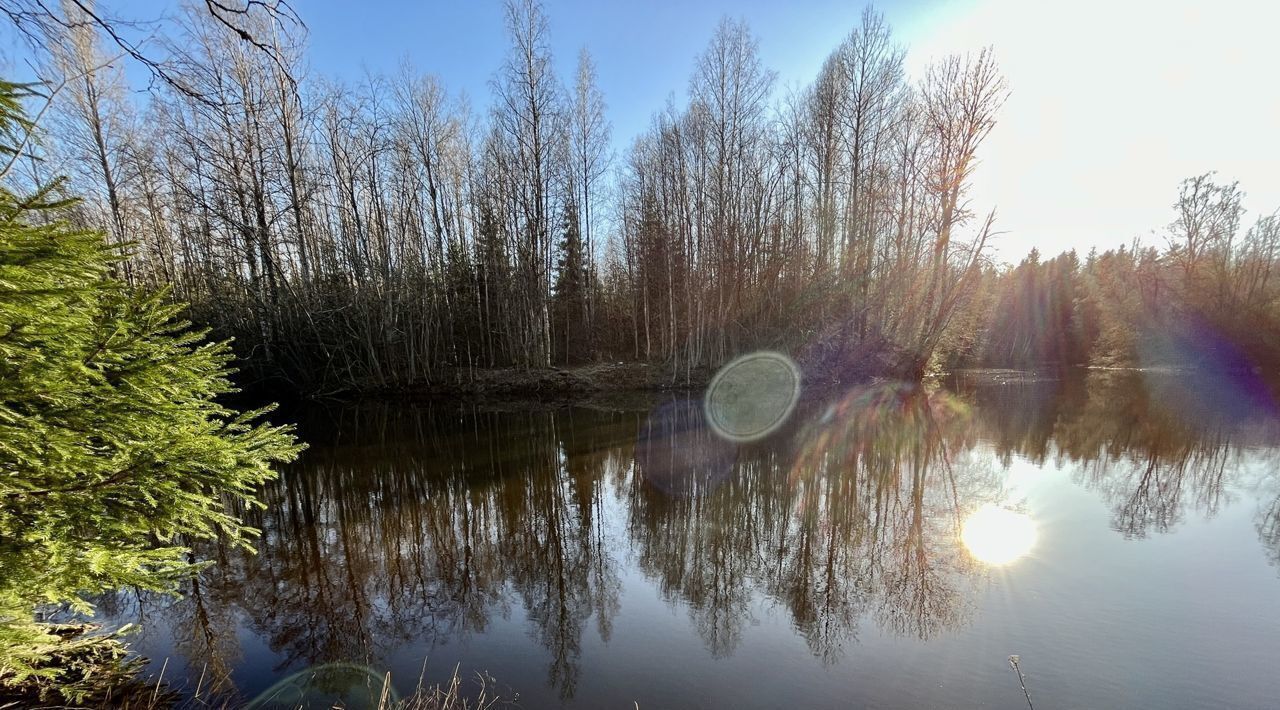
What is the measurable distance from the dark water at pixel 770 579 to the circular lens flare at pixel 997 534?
44mm

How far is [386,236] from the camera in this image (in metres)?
16.7

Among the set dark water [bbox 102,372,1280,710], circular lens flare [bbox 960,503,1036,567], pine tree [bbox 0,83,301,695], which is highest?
pine tree [bbox 0,83,301,695]

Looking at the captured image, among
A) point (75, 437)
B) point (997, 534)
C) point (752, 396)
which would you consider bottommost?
point (997, 534)

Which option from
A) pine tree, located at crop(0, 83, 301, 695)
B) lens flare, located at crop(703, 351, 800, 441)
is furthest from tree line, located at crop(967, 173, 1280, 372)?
pine tree, located at crop(0, 83, 301, 695)

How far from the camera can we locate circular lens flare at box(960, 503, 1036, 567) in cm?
494

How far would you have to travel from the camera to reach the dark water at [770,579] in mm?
3275

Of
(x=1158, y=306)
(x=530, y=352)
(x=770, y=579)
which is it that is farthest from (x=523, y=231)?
(x=1158, y=306)

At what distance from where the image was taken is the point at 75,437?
2.13 metres

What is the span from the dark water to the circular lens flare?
0.04 metres

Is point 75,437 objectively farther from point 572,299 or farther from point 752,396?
point 572,299

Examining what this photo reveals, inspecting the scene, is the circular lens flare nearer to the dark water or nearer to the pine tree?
the dark water

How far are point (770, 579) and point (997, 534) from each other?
9.84 ft

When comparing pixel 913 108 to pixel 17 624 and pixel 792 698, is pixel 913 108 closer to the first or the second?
pixel 792 698

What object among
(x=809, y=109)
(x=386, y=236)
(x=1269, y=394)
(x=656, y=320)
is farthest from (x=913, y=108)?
(x=386, y=236)
